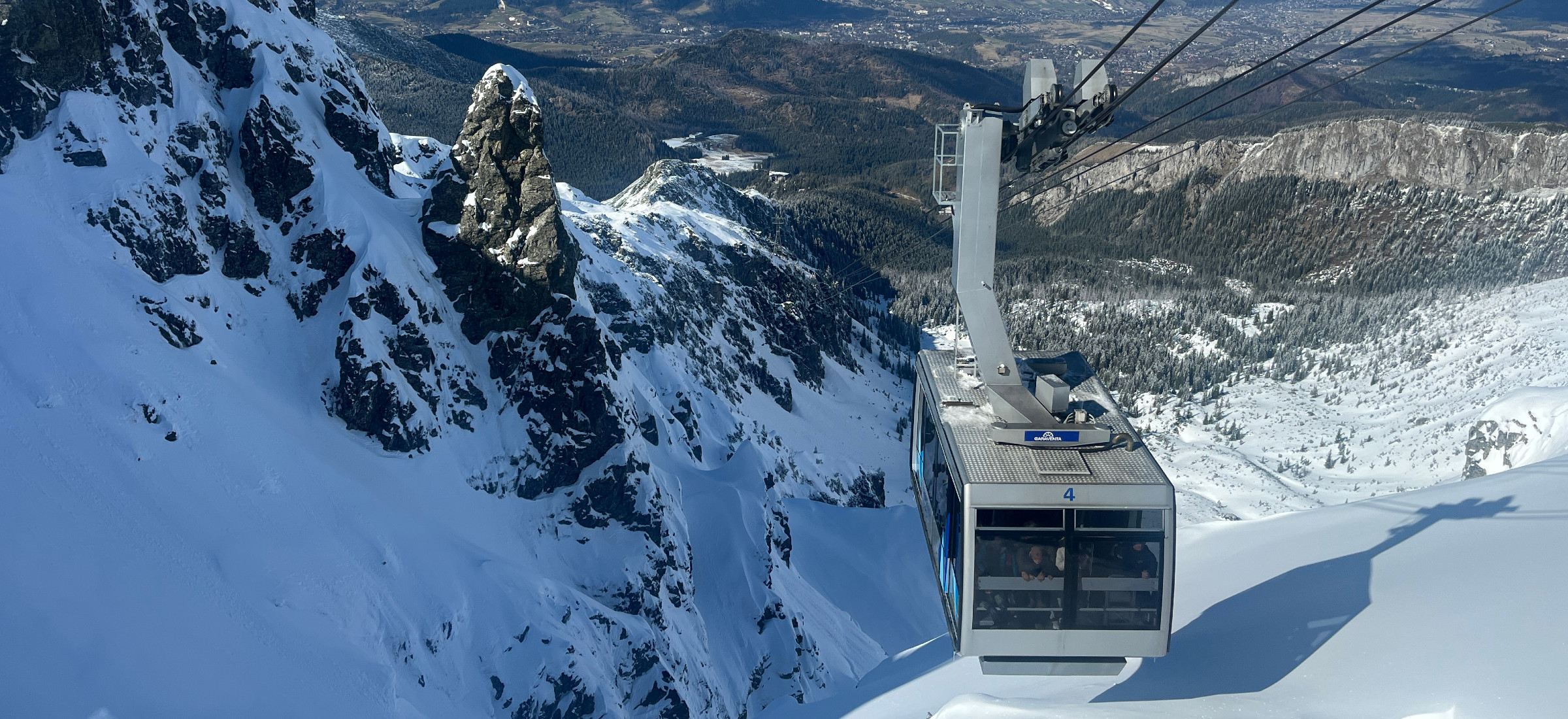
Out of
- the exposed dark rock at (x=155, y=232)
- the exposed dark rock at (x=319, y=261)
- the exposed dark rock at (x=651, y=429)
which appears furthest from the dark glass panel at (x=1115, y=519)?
the exposed dark rock at (x=651, y=429)

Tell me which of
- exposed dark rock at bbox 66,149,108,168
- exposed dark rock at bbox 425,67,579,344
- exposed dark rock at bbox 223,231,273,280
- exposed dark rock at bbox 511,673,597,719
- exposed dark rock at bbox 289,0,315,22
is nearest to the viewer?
exposed dark rock at bbox 66,149,108,168

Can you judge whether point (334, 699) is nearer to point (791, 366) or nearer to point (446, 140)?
point (791, 366)

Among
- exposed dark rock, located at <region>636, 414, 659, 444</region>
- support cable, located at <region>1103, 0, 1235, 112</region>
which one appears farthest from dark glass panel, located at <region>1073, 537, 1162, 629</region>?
exposed dark rock, located at <region>636, 414, 659, 444</region>

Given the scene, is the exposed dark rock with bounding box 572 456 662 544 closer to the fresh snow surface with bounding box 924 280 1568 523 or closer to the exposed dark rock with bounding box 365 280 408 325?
the exposed dark rock with bounding box 365 280 408 325

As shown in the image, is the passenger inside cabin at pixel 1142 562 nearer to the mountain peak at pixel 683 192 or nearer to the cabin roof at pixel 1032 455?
the cabin roof at pixel 1032 455

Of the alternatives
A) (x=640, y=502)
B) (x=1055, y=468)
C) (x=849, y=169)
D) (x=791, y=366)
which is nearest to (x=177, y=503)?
(x=640, y=502)

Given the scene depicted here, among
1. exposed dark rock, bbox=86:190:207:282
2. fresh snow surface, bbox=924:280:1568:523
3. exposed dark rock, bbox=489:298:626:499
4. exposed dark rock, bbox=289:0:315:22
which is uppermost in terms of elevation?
exposed dark rock, bbox=289:0:315:22

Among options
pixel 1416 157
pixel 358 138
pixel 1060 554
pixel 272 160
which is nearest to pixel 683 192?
pixel 358 138
